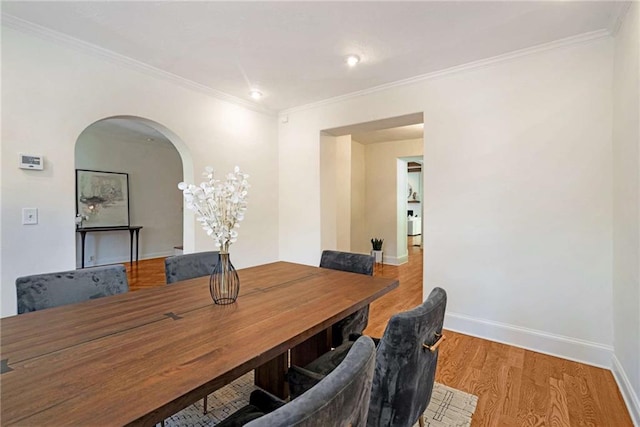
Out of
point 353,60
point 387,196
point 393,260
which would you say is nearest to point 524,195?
point 353,60

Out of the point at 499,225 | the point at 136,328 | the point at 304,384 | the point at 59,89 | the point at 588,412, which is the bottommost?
the point at 588,412

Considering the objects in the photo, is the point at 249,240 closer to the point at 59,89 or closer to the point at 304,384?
the point at 59,89

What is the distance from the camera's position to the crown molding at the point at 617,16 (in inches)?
78.0

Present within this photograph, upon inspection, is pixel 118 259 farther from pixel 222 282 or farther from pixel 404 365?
pixel 404 365

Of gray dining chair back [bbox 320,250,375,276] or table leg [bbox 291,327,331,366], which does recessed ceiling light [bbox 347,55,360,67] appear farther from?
table leg [bbox 291,327,331,366]

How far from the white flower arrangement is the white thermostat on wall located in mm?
1761

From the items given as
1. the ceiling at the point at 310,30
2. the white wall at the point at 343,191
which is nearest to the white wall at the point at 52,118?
the ceiling at the point at 310,30

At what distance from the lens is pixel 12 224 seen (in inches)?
87.7

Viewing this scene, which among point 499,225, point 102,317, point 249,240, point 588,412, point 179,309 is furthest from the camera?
point 249,240

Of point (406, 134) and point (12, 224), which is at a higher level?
point (406, 134)

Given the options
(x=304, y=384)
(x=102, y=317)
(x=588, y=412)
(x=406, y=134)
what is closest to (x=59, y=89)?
(x=102, y=317)

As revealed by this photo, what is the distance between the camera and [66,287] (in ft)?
5.30

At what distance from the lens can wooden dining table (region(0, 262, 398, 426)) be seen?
74cm

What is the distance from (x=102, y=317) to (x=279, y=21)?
2.18 metres
